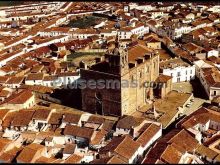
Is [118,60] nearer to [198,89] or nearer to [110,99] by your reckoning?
[110,99]

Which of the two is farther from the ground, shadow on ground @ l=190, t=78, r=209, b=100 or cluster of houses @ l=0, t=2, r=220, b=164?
cluster of houses @ l=0, t=2, r=220, b=164

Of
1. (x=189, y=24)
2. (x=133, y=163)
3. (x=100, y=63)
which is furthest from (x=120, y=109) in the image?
(x=189, y=24)

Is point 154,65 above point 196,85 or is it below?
above

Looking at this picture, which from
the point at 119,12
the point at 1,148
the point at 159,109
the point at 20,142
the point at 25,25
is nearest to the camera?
the point at 1,148

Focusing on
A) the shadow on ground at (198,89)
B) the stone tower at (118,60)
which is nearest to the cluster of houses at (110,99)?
the stone tower at (118,60)

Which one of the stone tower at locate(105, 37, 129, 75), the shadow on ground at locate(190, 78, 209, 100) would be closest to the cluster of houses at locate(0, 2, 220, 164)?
the stone tower at locate(105, 37, 129, 75)

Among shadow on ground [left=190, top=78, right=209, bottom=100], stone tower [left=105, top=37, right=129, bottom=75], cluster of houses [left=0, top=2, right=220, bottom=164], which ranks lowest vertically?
shadow on ground [left=190, top=78, right=209, bottom=100]

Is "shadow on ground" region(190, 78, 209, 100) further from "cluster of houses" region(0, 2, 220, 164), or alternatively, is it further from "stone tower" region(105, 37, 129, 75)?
"stone tower" region(105, 37, 129, 75)

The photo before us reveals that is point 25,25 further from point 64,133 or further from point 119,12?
point 64,133

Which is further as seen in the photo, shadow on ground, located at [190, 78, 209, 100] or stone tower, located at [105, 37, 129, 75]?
shadow on ground, located at [190, 78, 209, 100]

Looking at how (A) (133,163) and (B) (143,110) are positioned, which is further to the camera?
(B) (143,110)

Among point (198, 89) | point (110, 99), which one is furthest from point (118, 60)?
point (198, 89)
